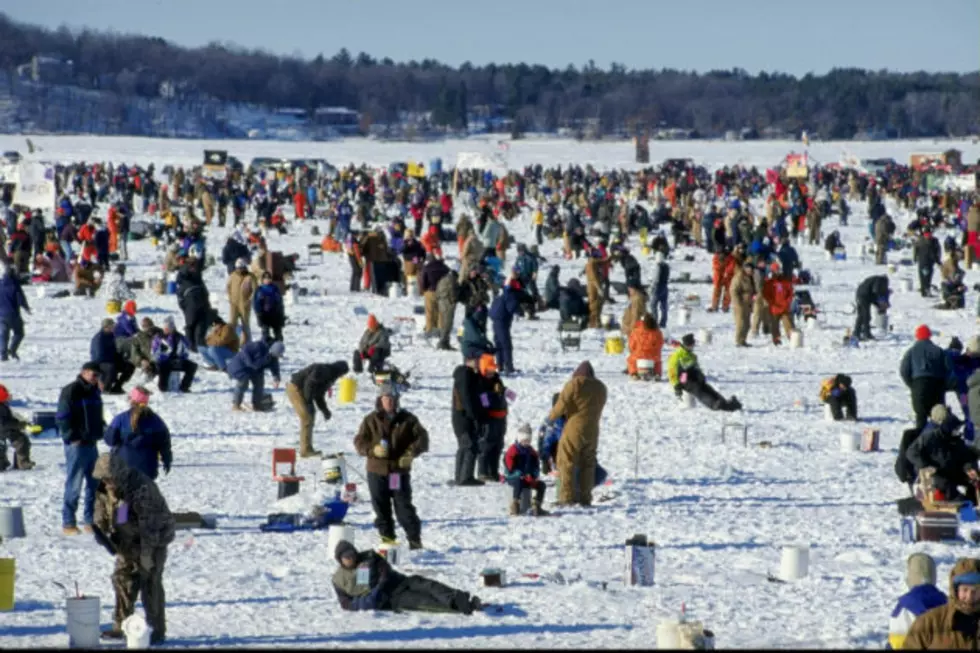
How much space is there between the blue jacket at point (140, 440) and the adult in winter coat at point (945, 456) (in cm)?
563

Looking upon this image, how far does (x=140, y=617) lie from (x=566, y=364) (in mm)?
12858

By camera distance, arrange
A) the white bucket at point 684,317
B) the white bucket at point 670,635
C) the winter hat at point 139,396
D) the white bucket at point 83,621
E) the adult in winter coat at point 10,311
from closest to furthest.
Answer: the white bucket at point 670,635, the white bucket at point 83,621, the winter hat at point 139,396, the adult in winter coat at point 10,311, the white bucket at point 684,317

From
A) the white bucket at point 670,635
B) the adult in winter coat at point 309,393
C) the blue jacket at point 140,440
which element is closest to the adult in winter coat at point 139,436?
the blue jacket at point 140,440

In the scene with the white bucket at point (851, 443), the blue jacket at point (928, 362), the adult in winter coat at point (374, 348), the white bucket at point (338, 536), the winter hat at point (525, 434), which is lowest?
the white bucket at point (851, 443)

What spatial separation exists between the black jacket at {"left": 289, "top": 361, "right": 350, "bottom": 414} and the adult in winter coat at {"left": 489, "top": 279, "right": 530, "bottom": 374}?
4.63 meters

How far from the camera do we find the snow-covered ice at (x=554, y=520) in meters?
10.4

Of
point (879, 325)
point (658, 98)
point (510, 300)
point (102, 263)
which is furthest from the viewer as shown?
point (658, 98)

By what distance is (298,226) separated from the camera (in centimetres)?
4728

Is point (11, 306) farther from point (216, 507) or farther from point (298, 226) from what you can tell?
point (298, 226)

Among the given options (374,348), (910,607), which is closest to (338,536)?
(910,607)

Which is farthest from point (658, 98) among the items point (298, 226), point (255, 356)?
point (255, 356)

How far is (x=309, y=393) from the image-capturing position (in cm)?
1595

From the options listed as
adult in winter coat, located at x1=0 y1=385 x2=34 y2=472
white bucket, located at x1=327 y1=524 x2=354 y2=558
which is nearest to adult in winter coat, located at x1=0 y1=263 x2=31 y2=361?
adult in winter coat, located at x1=0 y1=385 x2=34 y2=472

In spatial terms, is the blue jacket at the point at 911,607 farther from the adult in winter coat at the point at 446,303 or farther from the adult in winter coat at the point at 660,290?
the adult in winter coat at the point at 660,290
